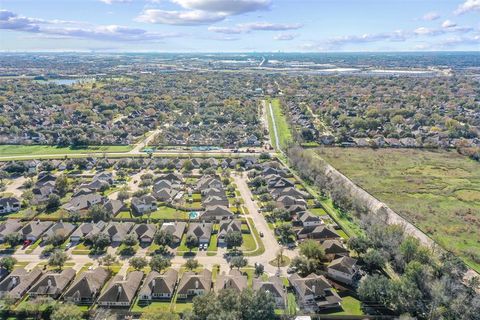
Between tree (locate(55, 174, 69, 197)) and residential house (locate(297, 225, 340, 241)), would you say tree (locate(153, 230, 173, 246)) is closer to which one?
residential house (locate(297, 225, 340, 241))

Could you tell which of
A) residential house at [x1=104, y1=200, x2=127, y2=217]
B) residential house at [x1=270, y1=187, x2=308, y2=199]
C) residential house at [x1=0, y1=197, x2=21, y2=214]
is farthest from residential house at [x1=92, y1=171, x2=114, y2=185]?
residential house at [x1=270, y1=187, x2=308, y2=199]

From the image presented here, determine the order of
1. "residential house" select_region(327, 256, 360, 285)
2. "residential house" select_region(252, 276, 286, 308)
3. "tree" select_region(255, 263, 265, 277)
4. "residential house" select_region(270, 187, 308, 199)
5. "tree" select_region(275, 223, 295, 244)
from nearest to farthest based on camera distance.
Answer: "residential house" select_region(252, 276, 286, 308), "residential house" select_region(327, 256, 360, 285), "tree" select_region(255, 263, 265, 277), "tree" select_region(275, 223, 295, 244), "residential house" select_region(270, 187, 308, 199)

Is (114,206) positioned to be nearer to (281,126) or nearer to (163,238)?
(163,238)

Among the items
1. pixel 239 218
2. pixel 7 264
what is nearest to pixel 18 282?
pixel 7 264

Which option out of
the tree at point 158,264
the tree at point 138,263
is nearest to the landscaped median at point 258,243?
the tree at point 158,264

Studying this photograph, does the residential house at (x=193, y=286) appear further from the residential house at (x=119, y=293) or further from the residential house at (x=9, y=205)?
the residential house at (x=9, y=205)

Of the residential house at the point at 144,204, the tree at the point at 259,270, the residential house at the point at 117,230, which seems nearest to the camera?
the tree at the point at 259,270
